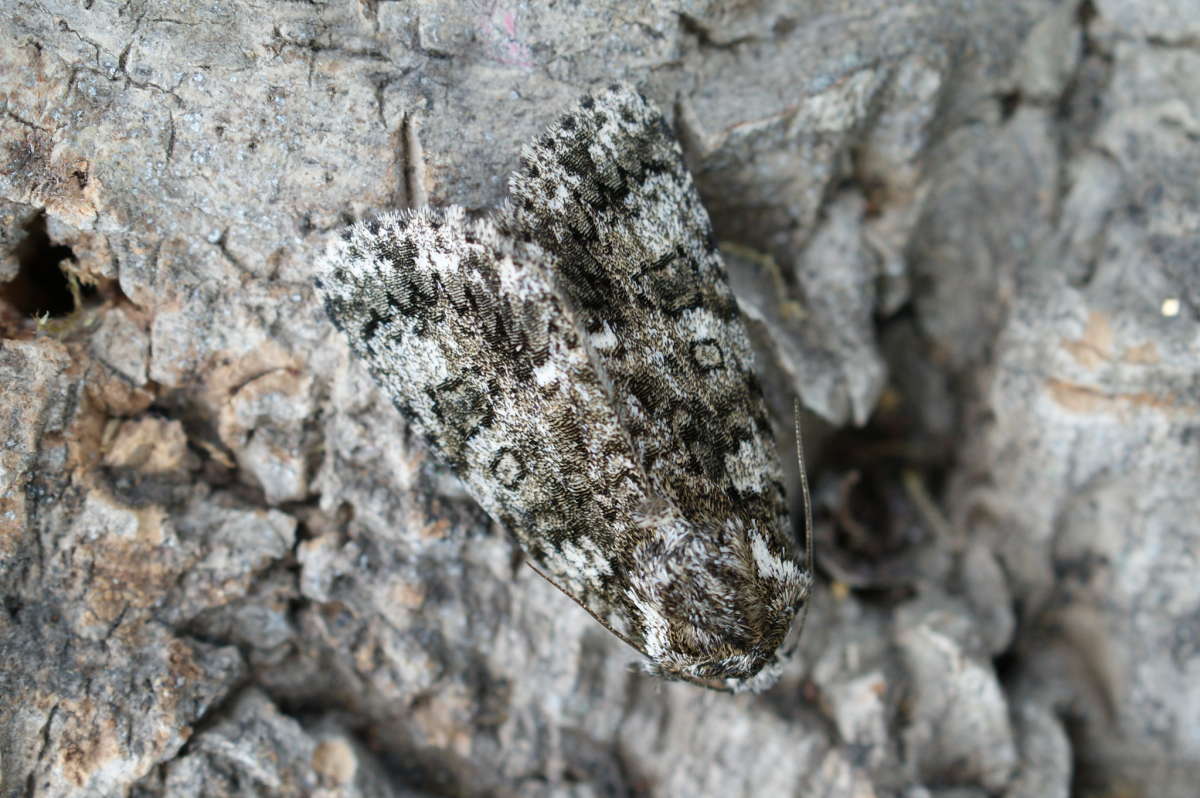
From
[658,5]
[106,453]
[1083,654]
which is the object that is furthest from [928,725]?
[106,453]

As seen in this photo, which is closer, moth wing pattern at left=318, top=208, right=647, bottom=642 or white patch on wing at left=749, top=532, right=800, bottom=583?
moth wing pattern at left=318, top=208, right=647, bottom=642

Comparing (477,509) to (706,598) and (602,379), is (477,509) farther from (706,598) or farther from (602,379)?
(706,598)

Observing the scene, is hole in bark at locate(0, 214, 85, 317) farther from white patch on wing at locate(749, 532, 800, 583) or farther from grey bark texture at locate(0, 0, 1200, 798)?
white patch on wing at locate(749, 532, 800, 583)

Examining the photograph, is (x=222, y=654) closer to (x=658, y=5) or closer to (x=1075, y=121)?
(x=658, y=5)

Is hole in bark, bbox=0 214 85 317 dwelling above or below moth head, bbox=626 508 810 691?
above

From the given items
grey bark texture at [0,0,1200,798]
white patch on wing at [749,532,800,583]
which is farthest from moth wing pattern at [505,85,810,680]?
grey bark texture at [0,0,1200,798]

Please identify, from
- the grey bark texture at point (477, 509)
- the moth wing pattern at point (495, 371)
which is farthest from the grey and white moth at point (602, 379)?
the grey bark texture at point (477, 509)
